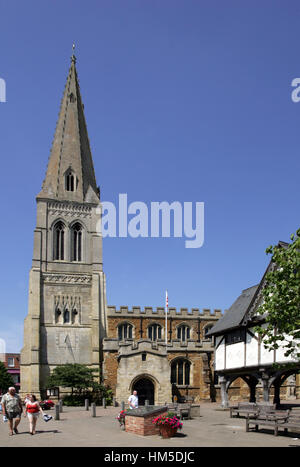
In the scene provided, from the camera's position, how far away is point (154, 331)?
187 ft

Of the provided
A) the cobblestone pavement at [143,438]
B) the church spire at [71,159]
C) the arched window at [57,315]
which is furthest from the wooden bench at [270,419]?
the church spire at [71,159]

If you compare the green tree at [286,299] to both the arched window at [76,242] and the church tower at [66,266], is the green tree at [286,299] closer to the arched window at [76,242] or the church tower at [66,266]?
the church tower at [66,266]

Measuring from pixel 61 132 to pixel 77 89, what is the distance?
21.2 ft

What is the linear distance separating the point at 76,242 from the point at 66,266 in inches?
120

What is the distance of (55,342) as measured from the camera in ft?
164

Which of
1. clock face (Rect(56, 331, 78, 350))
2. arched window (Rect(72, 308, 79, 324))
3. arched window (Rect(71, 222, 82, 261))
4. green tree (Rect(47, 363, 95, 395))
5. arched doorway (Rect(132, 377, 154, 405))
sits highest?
arched window (Rect(71, 222, 82, 261))

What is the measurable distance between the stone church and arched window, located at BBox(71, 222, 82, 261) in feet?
0.35

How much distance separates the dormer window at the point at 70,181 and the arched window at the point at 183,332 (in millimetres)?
18951

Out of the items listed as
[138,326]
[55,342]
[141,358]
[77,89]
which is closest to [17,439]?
[141,358]

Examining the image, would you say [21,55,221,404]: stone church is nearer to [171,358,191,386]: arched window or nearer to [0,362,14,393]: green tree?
[171,358,191,386]: arched window

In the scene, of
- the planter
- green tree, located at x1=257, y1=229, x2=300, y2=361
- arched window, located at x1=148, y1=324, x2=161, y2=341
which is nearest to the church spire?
arched window, located at x1=148, y1=324, x2=161, y2=341

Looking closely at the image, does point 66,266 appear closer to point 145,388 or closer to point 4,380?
point 145,388

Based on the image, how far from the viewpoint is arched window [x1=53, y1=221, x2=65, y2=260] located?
54062 millimetres

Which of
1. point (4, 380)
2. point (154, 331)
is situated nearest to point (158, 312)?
point (154, 331)
